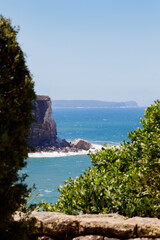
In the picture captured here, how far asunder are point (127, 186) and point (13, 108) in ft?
16.5

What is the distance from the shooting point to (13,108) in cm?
650

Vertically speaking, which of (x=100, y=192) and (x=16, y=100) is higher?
(x=16, y=100)

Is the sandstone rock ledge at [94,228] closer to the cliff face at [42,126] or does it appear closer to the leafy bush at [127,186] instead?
the leafy bush at [127,186]

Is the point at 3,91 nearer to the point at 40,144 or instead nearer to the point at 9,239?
the point at 9,239

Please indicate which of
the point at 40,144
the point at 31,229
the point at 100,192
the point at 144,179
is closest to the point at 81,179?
the point at 100,192

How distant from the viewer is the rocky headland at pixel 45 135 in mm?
108938

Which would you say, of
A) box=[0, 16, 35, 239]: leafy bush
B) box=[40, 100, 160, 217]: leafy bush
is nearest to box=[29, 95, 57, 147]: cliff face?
box=[40, 100, 160, 217]: leafy bush

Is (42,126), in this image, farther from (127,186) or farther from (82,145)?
(127,186)

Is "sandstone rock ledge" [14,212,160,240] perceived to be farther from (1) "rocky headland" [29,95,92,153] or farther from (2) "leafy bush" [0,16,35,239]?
(1) "rocky headland" [29,95,92,153]

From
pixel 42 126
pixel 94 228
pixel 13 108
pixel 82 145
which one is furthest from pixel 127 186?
pixel 82 145

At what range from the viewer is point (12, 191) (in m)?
6.63

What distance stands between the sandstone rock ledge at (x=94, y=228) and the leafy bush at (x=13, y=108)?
1398 mm

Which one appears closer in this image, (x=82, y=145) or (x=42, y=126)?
(x=42, y=126)

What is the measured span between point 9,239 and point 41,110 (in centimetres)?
10605
